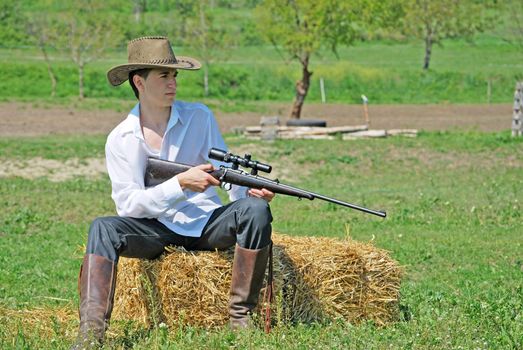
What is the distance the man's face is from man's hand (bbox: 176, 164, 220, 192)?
589 millimetres

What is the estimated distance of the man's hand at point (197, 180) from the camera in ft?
23.6

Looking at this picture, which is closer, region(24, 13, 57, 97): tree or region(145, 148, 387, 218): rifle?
region(145, 148, 387, 218): rifle

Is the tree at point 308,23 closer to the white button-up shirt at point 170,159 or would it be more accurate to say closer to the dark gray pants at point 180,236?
the white button-up shirt at point 170,159

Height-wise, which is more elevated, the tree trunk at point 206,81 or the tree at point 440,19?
the tree at point 440,19

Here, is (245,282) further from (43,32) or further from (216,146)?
(43,32)

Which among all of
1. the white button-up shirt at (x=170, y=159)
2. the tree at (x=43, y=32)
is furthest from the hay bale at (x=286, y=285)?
the tree at (x=43, y=32)

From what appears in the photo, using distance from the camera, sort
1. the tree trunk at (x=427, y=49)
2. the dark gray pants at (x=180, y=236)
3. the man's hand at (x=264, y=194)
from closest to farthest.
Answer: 1. the dark gray pants at (x=180, y=236)
2. the man's hand at (x=264, y=194)
3. the tree trunk at (x=427, y=49)

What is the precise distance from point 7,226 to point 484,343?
7.95 m

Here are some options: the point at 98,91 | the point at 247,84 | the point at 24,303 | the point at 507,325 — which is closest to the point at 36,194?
the point at 24,303

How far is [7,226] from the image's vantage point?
1325cm

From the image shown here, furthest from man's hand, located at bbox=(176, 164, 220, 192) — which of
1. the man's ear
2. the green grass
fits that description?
the green grass

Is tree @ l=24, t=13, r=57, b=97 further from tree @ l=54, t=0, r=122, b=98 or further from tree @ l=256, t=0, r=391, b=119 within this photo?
tree @ l=256, t=0, r=391, b=119

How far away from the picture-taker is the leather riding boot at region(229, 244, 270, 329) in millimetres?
7109

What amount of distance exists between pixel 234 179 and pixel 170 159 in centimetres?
57
